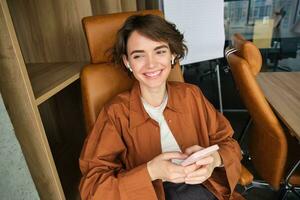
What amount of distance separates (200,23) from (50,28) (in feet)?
4.37

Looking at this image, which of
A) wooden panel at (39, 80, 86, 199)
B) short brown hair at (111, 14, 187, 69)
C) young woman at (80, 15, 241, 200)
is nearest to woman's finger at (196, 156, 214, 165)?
young woman at (80, 15, 241, 200)

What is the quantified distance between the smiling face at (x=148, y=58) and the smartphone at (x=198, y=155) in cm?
35

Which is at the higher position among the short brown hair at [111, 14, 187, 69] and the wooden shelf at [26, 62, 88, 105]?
the short brown hair at [111, 14, 187, 69]

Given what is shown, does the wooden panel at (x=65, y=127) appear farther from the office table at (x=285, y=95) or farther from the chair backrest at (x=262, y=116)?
the office table at (x=285, y=95)

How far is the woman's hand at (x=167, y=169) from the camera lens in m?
0.86

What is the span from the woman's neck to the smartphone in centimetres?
34

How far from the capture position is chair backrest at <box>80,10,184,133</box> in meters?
1.13

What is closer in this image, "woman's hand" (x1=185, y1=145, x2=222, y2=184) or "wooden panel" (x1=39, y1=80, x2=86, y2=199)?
"woman's hand" (x1=185, y1=145, x2=222, y2=184)

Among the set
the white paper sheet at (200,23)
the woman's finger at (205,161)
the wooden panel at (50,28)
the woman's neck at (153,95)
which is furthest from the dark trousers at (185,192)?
the white paper sheet at (200,23)

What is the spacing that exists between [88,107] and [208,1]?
5.03 feet

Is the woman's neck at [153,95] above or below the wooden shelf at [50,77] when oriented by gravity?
below

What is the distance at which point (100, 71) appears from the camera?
1169mm

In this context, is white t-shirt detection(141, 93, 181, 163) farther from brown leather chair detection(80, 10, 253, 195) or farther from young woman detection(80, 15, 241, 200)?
brown leather chair detection(80, 10, 253, 195)

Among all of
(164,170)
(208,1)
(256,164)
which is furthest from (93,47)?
(208,1)
